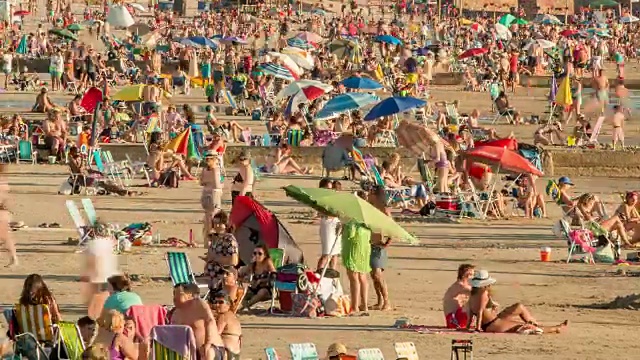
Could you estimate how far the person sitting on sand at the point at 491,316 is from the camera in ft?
41.5

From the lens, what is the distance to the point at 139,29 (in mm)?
54500

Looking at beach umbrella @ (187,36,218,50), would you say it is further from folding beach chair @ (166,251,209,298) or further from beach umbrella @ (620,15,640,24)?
folding beach chair @ (166,251,209,298)

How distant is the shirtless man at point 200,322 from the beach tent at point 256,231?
3.21 metres

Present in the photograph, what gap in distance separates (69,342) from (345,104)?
636 inches

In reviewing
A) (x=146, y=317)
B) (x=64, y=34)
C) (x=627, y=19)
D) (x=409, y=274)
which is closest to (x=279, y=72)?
(x=64, y=34)

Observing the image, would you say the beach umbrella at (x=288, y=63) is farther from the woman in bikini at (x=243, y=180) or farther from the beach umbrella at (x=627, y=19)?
the beach umbrella at (x=627, y=19)

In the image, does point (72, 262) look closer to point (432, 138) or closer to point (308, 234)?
point (308, 234)

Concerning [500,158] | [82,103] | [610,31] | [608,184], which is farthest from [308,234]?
[610,31]

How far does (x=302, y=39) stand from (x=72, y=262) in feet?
106

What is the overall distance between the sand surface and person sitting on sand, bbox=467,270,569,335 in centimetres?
12

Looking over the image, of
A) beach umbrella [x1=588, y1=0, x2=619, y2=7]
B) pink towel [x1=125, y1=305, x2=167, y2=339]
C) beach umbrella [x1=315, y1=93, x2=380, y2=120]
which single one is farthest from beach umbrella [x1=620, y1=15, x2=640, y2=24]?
pink towel [x1=125, y1=305, x2=167, y2=339]

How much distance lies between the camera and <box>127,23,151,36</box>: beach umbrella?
177 feet

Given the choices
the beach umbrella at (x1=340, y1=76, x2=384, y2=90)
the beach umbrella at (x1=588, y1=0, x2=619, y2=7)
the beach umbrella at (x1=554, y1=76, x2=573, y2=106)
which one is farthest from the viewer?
the beach umbrella at (x1=588, y1=0, x2=619, y2=7)

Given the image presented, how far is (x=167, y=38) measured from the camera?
52281 mm
